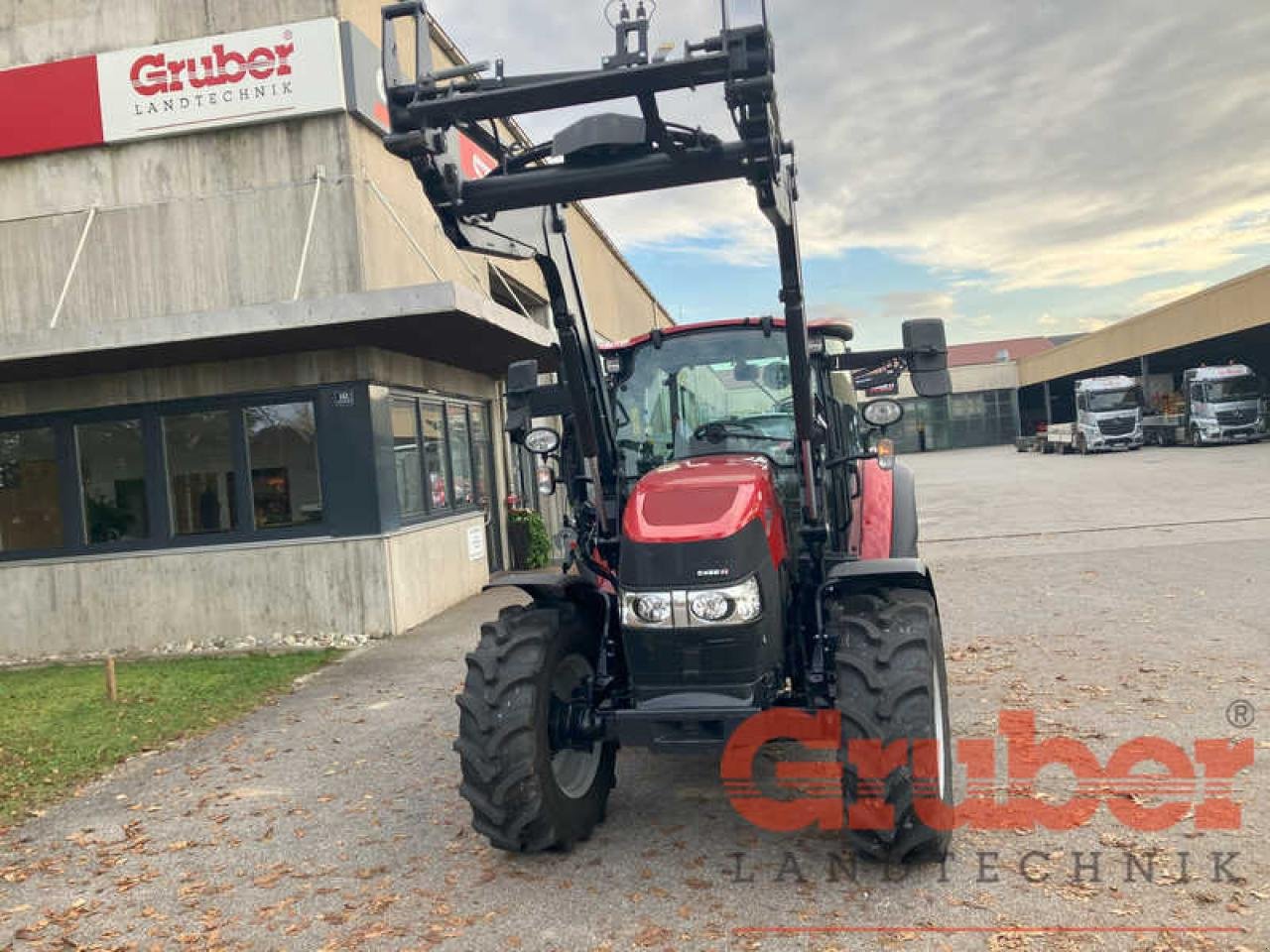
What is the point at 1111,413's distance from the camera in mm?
35719

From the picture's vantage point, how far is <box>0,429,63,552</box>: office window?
11141 millimetres

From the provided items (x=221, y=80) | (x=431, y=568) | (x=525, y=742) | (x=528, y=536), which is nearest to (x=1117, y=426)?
(x=528, y=536)

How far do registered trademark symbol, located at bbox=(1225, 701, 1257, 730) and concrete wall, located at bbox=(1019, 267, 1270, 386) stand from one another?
27.5 metres

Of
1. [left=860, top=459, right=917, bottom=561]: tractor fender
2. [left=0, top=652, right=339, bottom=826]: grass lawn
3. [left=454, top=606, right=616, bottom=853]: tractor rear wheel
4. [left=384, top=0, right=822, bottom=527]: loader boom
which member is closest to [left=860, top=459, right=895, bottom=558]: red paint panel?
[left=860, top=459, right=917, bottom=561]: tractor fender

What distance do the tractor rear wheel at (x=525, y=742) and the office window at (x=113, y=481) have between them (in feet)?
26.8

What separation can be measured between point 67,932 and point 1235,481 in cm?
2144

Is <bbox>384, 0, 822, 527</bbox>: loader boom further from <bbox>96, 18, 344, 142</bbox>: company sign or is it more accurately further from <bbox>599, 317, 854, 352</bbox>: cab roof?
<bbox>96, 18, 344, 142</bbox>: company sign

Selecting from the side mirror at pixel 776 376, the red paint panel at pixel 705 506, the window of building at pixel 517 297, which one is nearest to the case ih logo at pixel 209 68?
the window of building at pixel 517 297

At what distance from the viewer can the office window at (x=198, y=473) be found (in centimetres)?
1080

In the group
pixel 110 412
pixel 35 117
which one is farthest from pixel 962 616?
pixel 35 117

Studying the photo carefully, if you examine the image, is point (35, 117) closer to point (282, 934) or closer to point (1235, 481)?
point (282, 934)

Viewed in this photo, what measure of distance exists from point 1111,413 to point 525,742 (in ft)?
121

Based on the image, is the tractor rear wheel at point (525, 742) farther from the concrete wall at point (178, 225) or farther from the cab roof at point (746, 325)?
the concrete wall at point (178, 225)

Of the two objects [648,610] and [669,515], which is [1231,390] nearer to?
[669,515]
